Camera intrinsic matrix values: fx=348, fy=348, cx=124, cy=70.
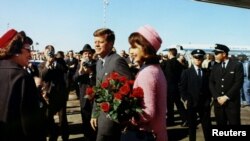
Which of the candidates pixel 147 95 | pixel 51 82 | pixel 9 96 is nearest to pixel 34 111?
pixel 9 96

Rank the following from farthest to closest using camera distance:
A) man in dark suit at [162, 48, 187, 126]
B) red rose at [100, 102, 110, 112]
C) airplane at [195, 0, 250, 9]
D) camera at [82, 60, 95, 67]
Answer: airplane at [195, 0, 250, 9], man in dark suit at [162, 48, 187, 126], camera at [82, 60, 95, 67], red rose at [100, 102, 110, 112]

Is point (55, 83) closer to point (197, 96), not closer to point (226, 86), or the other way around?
point (197, 96)

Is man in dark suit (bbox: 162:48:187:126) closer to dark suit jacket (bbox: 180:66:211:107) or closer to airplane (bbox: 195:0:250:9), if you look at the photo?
dark suit jacket (bbox: 180:66:211:107)

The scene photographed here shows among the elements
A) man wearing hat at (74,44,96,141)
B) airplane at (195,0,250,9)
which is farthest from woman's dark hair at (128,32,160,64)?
airplane at (195,0,250,9)

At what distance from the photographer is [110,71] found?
14.2ft

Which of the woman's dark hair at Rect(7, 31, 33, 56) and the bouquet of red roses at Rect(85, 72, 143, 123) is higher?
the woman's dark hair at Rect(7, 31, 33, 56)

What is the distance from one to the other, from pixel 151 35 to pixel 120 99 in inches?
25.9

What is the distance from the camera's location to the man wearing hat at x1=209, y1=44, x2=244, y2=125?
6.79 m

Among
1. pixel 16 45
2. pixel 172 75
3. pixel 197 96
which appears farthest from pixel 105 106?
pixel 172 75

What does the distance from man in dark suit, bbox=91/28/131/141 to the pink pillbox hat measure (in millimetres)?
1089

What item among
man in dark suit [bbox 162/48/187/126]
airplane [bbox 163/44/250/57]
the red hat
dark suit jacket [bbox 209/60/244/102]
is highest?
the red hat

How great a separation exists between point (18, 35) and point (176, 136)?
20.7ft

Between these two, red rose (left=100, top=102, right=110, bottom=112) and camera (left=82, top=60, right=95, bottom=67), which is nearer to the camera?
red rose (left=100, top=102, right=110, bottom=112)

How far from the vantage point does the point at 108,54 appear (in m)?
4.56
